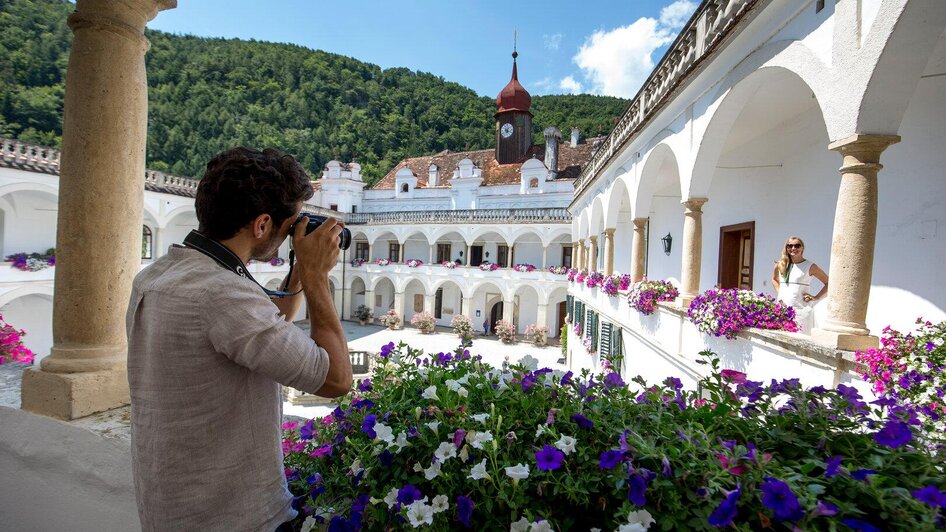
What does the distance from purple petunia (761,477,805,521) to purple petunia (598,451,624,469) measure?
307 millimetres

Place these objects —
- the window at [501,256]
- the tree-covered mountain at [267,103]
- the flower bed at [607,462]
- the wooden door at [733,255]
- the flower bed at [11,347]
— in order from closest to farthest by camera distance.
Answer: the flower bed at [607,462], the flower bed at [11,347], the wooden door at [733,255], the window at [501,256], the tree-covered mountain at [267,103]

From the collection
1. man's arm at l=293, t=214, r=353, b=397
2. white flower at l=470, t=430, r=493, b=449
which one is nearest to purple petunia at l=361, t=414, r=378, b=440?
man's arm at l=293, t=214, r=353, b=397

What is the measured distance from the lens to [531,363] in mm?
1937

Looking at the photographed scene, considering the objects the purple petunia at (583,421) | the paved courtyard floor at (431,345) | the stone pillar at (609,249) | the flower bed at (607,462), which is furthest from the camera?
the paved courtyard floor at (431,345)

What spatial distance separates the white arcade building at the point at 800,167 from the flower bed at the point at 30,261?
20300mm

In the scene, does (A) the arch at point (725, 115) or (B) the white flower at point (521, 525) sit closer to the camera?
(B) the white flower at point (521, 525)

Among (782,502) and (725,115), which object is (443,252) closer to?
(725,115)

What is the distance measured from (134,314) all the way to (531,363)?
1.43 meters

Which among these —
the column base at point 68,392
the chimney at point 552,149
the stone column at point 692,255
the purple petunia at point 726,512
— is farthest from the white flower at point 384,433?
the chimney at point 552,149

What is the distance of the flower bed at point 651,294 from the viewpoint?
7.73 metres

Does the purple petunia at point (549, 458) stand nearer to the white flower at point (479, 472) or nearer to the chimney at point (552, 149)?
the white flower at point (479, 472)

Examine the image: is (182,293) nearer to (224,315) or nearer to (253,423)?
(224,315)

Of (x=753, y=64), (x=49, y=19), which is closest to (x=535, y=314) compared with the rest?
(x=753, y=64)

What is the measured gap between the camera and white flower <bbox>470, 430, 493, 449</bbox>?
1242mm
